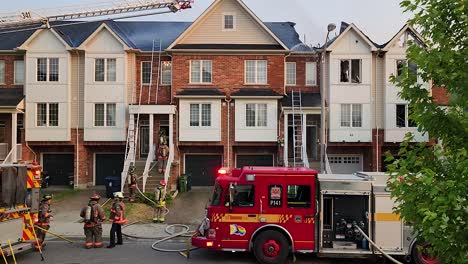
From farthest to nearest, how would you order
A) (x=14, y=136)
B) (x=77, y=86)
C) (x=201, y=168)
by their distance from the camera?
(x=201, y=168) < (x=77, y=86) < (x=14, y=136)

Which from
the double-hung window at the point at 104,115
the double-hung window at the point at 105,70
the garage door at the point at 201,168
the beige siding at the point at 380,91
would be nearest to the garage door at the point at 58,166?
the double-hung window at the point at 104,115

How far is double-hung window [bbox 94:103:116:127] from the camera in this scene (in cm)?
2405

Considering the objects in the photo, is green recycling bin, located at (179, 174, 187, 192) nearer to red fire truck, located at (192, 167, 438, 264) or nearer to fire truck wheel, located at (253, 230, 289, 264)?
red fire truck, located at (192, 167, 438, 264)

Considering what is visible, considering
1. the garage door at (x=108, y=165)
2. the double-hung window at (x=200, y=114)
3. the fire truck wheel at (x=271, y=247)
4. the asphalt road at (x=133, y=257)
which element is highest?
the double-hung window at (x=200, y=114)

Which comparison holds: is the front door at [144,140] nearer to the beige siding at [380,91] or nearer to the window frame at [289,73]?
the window frame at [289,73]

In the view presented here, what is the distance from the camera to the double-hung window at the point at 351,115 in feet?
77.7

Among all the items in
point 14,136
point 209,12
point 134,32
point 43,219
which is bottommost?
point 43,219

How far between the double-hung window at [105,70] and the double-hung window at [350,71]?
13.1 metres

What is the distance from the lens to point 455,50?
15.8 feet

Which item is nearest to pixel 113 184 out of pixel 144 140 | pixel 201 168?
pixel 144 140

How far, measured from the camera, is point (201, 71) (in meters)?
24.3

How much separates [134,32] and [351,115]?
1526 centimetres

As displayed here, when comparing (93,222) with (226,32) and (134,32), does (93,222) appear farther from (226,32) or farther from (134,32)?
(134,32)

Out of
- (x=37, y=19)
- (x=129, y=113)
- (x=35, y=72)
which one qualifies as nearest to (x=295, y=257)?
(x=129, y=113)
